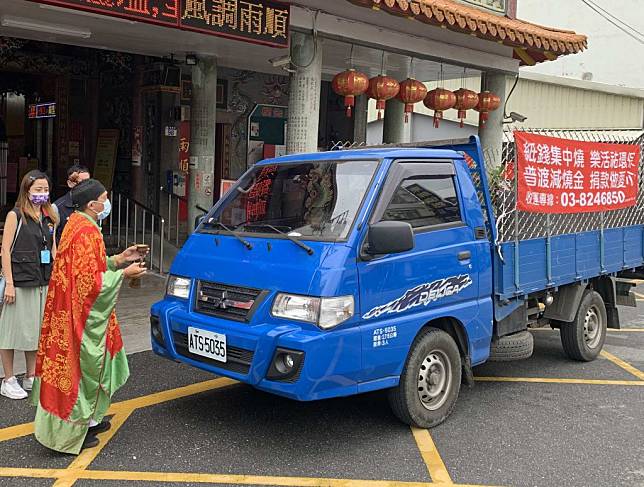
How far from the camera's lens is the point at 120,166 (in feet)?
39.2

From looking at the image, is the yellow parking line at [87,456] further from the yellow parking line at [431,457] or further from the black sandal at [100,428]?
the yellow parking line at [431,457]

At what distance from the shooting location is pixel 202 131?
975 centimetres

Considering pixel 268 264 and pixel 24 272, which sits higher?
pixel 268 264

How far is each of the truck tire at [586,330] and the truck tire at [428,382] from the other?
205cm

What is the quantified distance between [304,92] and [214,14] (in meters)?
1.67

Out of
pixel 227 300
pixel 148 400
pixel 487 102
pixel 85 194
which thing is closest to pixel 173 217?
pixel 487 102

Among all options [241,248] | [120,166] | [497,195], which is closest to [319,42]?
[497,195]

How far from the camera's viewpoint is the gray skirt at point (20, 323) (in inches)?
190

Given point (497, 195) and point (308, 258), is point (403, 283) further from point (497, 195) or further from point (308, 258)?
point (497, 195)

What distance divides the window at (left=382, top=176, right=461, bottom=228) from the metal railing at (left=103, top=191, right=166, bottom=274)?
5.81 metres

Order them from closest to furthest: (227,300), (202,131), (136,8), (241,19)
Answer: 1. (227,300)
2. (136,8)
3. (241,19)
4. (202,131)

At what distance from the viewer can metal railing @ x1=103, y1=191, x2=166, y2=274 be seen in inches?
394

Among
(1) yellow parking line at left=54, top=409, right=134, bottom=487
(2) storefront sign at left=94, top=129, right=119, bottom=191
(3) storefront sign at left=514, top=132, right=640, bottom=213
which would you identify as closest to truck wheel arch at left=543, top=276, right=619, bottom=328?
(3) storefront sign at left=514, top=132, right=640, bottom=213

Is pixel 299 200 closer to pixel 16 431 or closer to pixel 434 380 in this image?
pixel 434 380
